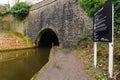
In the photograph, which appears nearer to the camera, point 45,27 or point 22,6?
point 45,27

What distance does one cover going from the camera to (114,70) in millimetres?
5121

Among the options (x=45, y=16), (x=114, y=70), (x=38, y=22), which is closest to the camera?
(x=114, y=70)

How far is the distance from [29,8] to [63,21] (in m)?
6.65

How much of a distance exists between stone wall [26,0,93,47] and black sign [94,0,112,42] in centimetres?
476

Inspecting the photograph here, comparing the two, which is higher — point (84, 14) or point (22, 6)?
point (22, 6)

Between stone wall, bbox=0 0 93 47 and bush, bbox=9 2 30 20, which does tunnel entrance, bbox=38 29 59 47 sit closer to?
stone wall, bbox=0 0 93 47

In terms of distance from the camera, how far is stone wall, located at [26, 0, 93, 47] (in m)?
11.0

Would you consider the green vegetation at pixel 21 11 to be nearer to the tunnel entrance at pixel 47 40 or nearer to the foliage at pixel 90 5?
the tunnel entrance at pixel 47 40

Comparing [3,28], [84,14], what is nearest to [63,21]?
[84,14]

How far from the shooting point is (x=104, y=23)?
5113mm

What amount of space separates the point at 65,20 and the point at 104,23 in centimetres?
743

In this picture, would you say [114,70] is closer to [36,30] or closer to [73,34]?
[73,34]

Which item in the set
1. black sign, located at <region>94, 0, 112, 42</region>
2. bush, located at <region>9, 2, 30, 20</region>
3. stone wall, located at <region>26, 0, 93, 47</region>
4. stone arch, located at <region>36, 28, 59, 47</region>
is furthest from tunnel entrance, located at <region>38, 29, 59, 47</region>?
black sign, located at <region>94, 0, 112, 42</region>

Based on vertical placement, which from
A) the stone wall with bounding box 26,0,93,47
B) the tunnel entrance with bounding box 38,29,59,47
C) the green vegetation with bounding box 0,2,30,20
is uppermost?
the green vegetation with bounding box 0,2,30,20
